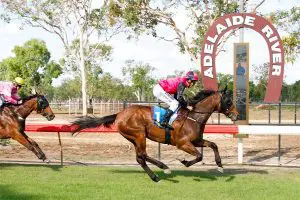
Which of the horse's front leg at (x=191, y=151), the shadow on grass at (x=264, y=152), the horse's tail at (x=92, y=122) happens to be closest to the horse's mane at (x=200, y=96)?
the horse's front leg at (x=191, y=151)

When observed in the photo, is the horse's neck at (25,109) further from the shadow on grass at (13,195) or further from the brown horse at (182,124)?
the shadow on grass at (13,195)

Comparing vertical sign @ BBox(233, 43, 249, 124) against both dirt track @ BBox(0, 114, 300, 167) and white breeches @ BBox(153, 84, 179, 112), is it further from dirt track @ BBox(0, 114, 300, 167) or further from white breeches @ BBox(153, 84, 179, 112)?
white breeches @ BBox(153, 84, 179, 112)

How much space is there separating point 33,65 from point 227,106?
181 ft

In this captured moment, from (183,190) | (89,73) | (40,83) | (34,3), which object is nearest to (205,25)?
(34,3)

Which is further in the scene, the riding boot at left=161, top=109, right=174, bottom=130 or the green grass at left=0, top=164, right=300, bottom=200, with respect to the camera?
the riding boot at left=161, top=109, right=174, bottom=130

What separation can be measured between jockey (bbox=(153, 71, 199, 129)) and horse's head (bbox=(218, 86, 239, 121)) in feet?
2.22

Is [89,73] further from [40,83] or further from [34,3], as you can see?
[34,3]

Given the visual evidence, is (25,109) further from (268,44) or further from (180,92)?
(268,44)

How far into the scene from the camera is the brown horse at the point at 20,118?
11.0 metres

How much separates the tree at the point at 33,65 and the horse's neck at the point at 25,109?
50.2 meters

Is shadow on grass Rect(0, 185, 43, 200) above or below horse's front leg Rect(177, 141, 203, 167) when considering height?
below

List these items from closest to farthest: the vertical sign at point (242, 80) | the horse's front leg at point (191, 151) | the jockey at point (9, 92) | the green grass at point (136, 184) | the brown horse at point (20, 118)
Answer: the green grass at point (136, 184) → the horse's front leg at point (191, 151) → the brown horse at point (20, 118) → the jockey at point (9, 92) → the vertical sign at point (242, 80)

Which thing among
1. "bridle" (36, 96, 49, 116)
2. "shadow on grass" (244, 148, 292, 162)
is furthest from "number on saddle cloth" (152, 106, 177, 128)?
"shadow on grass" (244, 148, 292, 162)

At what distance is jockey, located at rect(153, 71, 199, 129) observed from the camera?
31.7 ft
